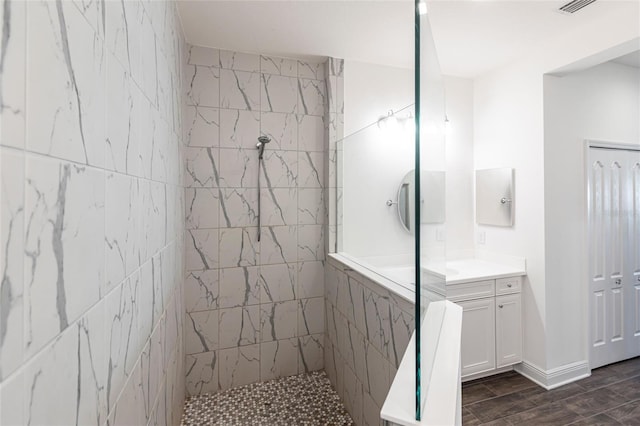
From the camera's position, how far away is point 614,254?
2.73 metres

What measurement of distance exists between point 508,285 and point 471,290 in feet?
1.25

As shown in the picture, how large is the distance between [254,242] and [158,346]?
1.23m

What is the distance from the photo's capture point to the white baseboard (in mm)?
2402

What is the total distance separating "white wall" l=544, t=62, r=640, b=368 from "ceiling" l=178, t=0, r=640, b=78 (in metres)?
0.53

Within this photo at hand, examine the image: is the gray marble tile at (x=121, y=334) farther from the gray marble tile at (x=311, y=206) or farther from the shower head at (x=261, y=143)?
the gray marble tile at (x=311, y=206)

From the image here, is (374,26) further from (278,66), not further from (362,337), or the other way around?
(362,337)

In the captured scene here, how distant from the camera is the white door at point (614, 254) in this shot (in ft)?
8.64

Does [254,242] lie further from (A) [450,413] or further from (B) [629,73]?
(B) [629,73]

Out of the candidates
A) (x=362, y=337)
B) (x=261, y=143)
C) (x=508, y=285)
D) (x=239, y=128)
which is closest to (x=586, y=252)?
(x=508, y=285)

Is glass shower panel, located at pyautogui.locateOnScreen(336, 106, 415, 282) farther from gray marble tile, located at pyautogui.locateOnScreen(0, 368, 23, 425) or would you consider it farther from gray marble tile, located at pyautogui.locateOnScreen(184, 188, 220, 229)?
gray marble tile, located at pyautogui.locateOnScreen(0, 368, 23, 425)

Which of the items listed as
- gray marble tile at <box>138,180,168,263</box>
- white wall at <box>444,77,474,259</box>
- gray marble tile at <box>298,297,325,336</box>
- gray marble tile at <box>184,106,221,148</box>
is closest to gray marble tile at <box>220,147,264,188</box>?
gray marble tile at <box>184,106,221,148</box>

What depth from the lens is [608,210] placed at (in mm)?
2707

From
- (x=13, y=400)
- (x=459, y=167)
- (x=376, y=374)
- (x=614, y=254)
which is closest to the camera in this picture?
(x=13, y=400)

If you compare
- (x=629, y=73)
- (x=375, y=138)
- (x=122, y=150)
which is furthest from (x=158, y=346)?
(x=629, y=73)
